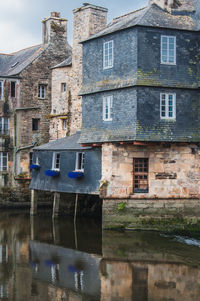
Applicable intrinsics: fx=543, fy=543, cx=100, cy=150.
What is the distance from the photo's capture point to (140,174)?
26.4 meters

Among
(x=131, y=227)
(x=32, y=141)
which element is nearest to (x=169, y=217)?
(x=131, y=227)

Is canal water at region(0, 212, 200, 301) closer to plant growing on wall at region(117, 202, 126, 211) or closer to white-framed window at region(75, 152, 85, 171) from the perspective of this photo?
plant growing on wall at region(117, 202, 126, 211)

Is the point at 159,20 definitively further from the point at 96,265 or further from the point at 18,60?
the point at 18,60

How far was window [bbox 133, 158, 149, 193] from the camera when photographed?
2644 cm

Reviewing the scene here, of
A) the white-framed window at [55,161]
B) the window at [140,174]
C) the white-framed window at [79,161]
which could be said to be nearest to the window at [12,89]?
the white-framed window at [55,161]

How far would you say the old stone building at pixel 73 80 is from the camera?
1391 inches

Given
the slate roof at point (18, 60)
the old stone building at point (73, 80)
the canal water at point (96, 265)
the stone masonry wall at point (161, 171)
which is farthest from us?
the slate roof at point (18, 60)

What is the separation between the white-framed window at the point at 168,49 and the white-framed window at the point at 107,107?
3324 mm

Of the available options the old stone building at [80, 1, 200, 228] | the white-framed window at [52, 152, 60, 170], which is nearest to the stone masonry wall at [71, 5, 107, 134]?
the white-framed window at [52, 152, 60, 170]

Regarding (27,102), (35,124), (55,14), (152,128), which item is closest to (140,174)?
(152,128)

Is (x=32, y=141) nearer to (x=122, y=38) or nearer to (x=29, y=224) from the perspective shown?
(x=29, y=224)

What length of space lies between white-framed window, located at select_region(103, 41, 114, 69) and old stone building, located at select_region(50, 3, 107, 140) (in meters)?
6.76

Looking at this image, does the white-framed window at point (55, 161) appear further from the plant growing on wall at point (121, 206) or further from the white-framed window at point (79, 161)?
the plant growing on wall at point (121, 206)

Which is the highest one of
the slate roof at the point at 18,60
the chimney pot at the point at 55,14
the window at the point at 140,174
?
the chimney pot at the point at 55,14
